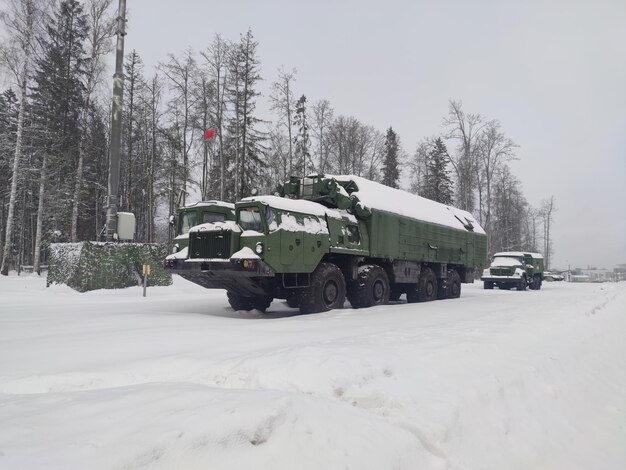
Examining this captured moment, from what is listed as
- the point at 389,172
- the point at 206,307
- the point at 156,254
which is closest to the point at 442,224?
the point at 206,307

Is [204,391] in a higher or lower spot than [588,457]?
higher

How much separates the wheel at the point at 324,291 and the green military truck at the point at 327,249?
24mm

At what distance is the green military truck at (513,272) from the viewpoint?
26266 mm

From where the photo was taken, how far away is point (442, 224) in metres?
16.4

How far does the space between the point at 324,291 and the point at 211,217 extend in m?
3.24

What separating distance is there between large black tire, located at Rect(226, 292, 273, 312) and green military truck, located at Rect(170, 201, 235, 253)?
5.94 feet

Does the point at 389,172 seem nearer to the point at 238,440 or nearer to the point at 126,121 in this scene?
the point at 126,121

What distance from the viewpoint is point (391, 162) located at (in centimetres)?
4556

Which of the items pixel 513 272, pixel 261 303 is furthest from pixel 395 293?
pixel 513 272

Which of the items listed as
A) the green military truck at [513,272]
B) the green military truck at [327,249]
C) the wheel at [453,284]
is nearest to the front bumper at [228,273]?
the green military truck at [327,249]

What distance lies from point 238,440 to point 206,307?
965 centimetres

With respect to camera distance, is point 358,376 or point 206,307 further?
point 206,307

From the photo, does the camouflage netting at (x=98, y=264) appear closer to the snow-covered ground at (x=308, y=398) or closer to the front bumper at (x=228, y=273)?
the front bumper at (x=228, y=273)

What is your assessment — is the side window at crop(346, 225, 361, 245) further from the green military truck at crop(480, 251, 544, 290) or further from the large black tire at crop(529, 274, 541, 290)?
the large black tire at crop(529, 274, 541, 290)
